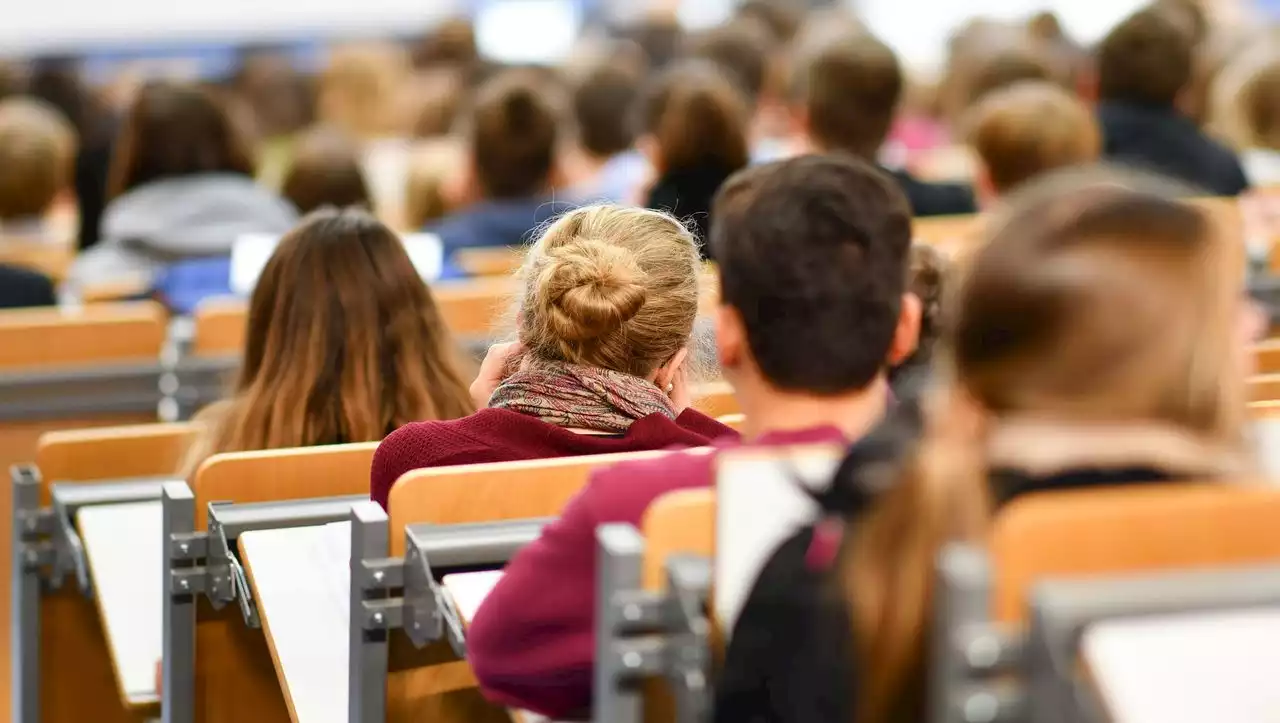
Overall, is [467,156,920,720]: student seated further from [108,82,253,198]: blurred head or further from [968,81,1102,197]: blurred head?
[108,82,253,198]: blurred head

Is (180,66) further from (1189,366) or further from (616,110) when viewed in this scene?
(1189,366)

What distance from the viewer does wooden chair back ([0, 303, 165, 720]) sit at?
2994 millimetres

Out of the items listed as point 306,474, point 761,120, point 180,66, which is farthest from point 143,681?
point 180,66

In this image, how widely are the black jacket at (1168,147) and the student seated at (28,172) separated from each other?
9.64 feet

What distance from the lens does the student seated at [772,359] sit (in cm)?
155

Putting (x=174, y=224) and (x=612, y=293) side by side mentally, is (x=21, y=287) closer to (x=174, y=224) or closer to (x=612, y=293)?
(x=174, y=224)

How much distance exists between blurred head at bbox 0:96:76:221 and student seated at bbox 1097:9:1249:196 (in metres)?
2.98

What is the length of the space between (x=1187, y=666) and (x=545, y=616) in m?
0.62

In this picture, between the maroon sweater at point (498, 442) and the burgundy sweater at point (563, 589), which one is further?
the maroon sweater at point (498, 442)

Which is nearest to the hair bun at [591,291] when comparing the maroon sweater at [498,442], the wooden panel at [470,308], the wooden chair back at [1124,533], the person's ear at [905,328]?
the maroon sweater at [498,442]

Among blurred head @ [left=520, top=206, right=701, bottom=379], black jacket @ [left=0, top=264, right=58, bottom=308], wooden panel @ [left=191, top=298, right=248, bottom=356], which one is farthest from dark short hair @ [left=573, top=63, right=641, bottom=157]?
blurred head @ [left=520, top=206, right=701, bottom=379]

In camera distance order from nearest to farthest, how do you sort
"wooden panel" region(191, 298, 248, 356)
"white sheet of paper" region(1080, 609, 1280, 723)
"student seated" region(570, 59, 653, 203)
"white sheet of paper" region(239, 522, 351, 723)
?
"white sheet of paper" region(1080, 609, 1280, 723), "white sheet of paper" region(239, 522, 351, 723), "wooden panel" region(191, 298, 248, 356), "student seated" region(570, 59, 653, 203)

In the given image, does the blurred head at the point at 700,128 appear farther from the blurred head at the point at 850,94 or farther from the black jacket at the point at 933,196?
the black jacket at the point at 933,196

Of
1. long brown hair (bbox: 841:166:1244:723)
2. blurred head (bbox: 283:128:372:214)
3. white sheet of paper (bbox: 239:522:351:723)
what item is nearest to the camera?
long brown hair (bbox: 841:166:1244:723)
